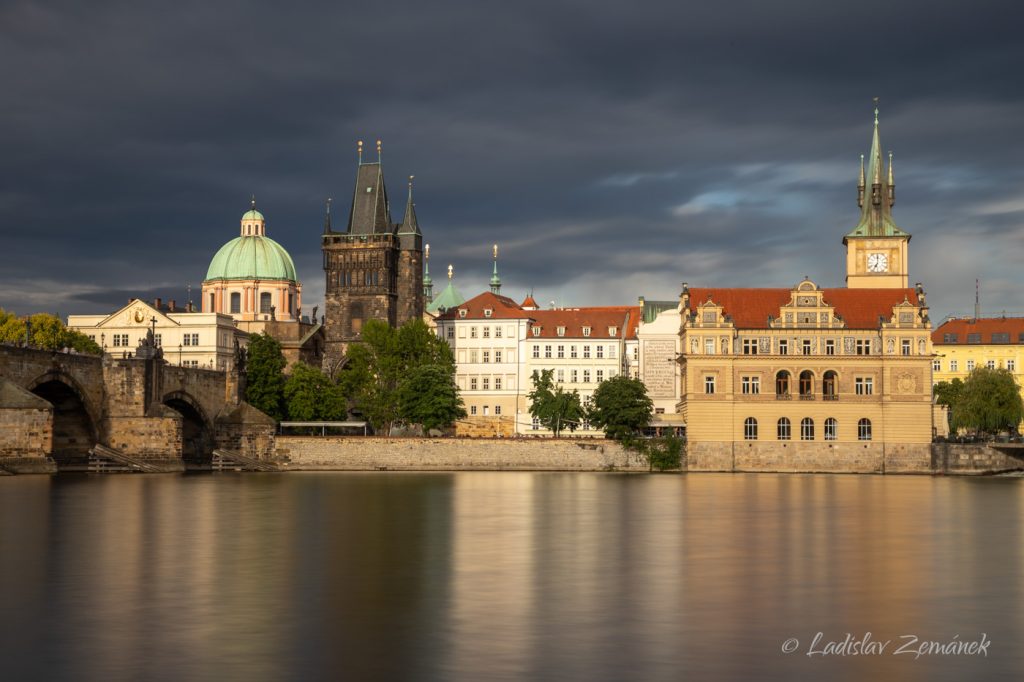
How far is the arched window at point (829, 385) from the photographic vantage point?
9138 centimetres

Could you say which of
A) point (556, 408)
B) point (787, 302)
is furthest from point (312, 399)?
point (787, 302)

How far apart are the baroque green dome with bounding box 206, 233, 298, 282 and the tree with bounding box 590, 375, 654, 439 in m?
58.5

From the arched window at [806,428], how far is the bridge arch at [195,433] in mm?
40088

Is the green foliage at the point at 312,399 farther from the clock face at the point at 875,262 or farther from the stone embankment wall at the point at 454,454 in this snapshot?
the clock face at the point at 875,262

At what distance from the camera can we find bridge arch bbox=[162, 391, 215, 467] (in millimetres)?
93750

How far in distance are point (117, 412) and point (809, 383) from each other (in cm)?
4469

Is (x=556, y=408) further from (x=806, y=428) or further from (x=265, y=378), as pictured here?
(x=265, y=378)

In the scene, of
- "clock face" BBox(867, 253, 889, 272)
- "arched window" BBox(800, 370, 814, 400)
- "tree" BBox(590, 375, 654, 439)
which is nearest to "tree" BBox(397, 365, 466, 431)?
"tree" BBox(590, 375, 654, 439)

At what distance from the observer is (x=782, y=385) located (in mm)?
92312

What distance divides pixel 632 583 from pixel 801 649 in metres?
7.63

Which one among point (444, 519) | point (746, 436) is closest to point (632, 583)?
point (444, 519)

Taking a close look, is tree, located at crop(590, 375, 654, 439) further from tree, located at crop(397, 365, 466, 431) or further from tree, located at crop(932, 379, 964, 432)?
tree, located at crop(932, 379, 964, 432)

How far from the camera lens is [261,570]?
29.6 m

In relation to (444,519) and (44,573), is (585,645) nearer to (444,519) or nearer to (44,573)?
(44,573)
